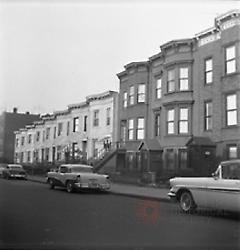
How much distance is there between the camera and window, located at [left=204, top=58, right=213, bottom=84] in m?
26.6

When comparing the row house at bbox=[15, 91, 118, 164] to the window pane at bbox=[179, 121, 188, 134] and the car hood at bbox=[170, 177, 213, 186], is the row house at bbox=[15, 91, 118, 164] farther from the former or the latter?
the car hood at bbox=[170, 177, 213, 186]

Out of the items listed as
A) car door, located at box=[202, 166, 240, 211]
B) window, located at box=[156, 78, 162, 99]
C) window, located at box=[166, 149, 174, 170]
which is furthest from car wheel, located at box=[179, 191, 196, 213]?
window, located at box=[156, 78, 162, 99]

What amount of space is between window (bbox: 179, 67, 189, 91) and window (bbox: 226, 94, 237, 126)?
429cm

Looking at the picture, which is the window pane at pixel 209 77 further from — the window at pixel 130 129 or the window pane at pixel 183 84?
the window at pixel 130 129

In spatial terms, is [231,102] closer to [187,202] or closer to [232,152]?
[232,152]

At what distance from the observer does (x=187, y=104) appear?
28.2m

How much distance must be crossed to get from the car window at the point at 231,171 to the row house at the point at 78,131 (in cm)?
2484

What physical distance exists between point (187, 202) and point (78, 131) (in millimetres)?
32300

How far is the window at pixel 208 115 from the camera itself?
86.6 ft

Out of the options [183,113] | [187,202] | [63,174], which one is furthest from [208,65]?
[187,202]

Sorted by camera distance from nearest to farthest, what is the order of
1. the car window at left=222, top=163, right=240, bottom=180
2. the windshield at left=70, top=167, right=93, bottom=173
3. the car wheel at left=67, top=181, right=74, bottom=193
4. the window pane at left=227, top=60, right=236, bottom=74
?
the car window at left=222, top=163, right=240, bottom=180
the car wheel at left=67, top=181, right=74, bottom=193
the windshield at left=70, top=167, right=93, bottom=173
the window pane at left=227, top=60, right=236, bottom=74

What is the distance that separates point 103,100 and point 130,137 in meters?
7.05

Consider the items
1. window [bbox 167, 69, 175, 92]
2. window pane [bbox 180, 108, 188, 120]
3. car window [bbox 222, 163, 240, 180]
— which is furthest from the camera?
window [bbox 167, 69, 175, 92]

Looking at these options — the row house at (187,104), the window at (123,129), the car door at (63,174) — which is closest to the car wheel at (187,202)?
the car door at (63,174)
